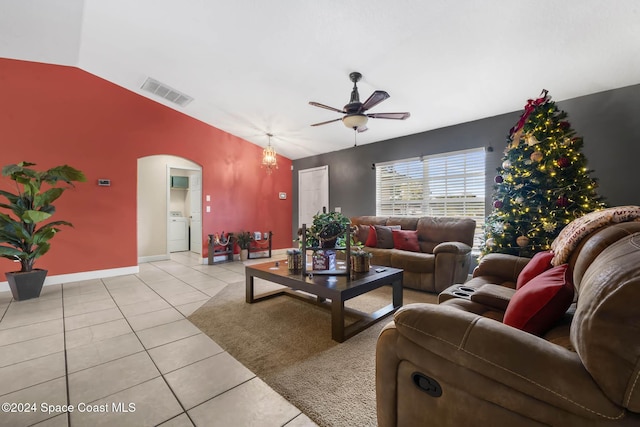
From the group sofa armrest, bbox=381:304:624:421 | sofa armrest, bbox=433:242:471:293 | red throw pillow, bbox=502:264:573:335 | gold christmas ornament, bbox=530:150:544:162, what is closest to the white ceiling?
gold christmas ornament, bbox=530:150:544:162

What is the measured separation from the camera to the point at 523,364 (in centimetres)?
84

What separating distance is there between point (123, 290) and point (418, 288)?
4038mm

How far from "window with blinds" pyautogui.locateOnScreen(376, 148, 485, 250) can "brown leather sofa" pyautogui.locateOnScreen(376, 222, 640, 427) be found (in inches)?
127

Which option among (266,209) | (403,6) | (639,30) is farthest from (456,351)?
(266,209)

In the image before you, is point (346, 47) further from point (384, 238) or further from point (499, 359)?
point (499, 359)

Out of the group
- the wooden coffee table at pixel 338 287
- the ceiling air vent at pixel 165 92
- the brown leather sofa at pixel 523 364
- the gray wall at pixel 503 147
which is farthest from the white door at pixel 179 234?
the brown leather sofa at pixel 523 364

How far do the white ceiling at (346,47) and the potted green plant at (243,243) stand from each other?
286 cm

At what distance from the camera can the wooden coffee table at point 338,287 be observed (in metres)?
2.25

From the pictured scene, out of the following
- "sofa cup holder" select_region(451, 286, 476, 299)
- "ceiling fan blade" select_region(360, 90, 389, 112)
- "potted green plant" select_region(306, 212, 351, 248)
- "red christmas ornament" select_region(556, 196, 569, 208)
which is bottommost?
"sofa cup holder" select_region(451, 286, 476, 299)

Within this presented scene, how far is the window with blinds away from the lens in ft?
14.1

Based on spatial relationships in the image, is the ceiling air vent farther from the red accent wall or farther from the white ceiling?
the red accent wall

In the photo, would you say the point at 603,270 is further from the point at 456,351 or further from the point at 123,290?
the point at 123,290

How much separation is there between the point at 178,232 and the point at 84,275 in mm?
3041

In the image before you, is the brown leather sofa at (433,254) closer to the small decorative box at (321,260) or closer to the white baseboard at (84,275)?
the small decorative box at (321,260)
